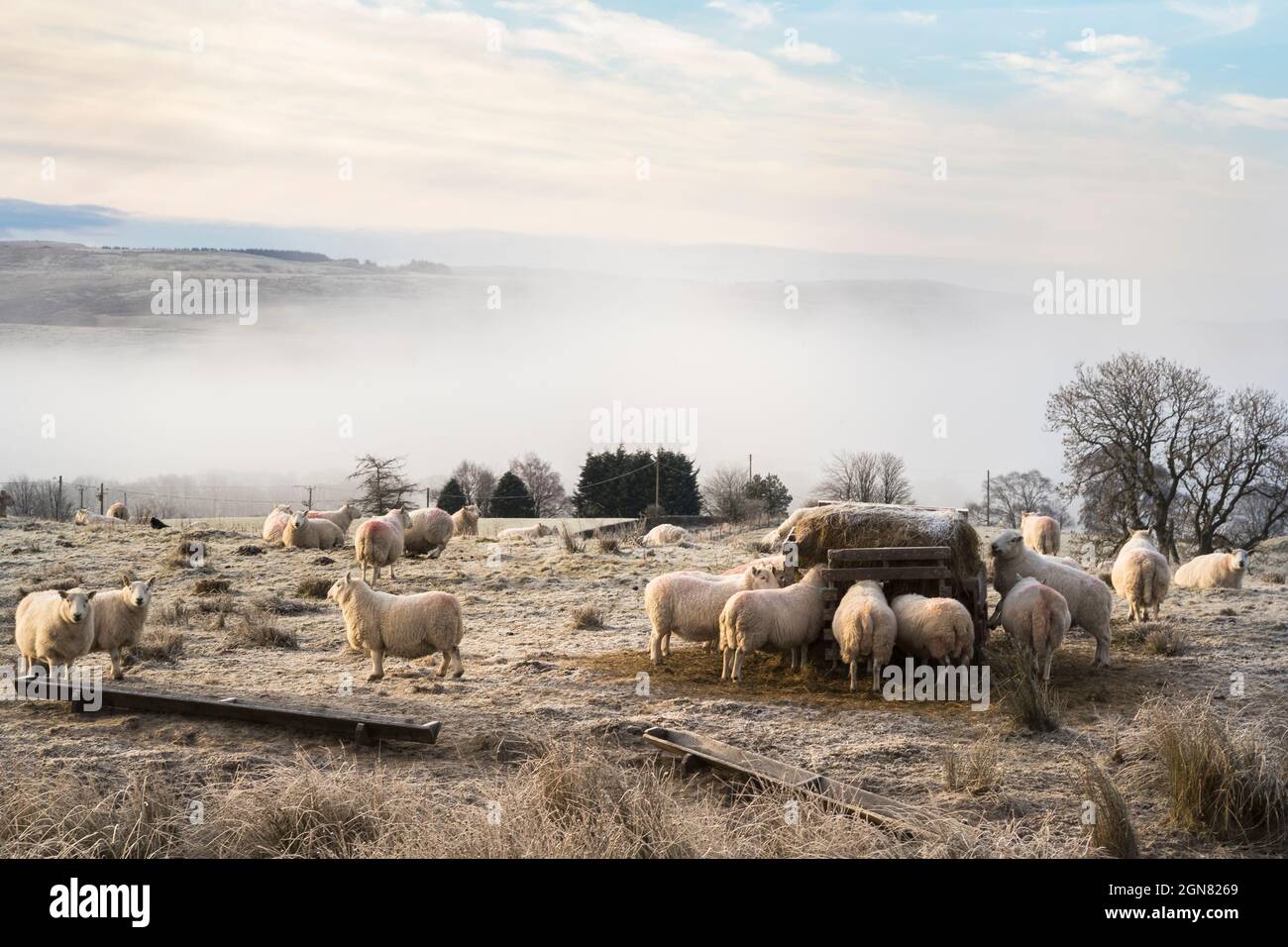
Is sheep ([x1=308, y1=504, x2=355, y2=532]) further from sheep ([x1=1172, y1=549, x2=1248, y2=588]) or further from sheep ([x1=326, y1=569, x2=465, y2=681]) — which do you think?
sheep ([x1=1172, y1=549, x2=1248, y2=588])

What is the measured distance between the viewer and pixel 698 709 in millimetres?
11719

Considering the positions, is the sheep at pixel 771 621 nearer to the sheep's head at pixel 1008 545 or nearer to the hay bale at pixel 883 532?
the hay bale at pixel 883 532

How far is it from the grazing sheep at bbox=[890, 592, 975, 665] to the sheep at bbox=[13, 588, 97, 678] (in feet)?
28.7

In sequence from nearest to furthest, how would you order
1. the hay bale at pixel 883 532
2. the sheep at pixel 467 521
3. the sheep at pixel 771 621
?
1. the sheep at pixel 771 621
2. the hay bale at pixel 883 532
3. the sheep at pixel 467 521

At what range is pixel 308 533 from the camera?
27469 millimetres

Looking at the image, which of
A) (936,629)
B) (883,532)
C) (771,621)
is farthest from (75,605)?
(936,629)

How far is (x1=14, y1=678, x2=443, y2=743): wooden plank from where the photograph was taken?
10242 millimetres

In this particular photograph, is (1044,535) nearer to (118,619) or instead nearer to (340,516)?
(118,619)

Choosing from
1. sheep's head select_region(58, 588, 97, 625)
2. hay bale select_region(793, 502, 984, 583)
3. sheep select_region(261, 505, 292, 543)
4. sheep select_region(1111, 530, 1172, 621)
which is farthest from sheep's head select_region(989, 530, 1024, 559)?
sheep select_region(261, 505, 292, 543)

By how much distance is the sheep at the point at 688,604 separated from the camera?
13664 mm

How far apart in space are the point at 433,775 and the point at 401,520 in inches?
559

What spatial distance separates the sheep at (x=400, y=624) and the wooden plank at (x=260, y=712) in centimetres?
186

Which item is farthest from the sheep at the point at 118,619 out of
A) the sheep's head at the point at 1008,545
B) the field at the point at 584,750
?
the sheep's head at the point at 1008,545
